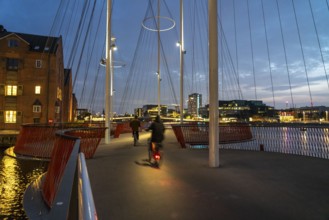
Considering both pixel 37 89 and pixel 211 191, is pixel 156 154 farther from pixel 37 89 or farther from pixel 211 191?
pixel 37 89

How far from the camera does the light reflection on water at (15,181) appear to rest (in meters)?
6.67

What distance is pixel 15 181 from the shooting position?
1005cm

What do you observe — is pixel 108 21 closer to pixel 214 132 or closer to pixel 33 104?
pixel 214 132

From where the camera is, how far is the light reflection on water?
6.67 m

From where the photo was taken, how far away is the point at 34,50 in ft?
147

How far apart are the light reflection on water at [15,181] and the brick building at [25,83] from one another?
29.2 m

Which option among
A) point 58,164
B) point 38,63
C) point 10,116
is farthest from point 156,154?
point 38,63

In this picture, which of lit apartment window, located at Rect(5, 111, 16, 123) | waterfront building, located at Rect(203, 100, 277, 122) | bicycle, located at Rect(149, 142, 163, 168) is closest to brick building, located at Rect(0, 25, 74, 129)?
lit apartment window, located at Rect(5, 111, 16, 123)

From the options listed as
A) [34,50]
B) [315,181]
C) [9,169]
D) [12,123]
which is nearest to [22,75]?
[34,50]

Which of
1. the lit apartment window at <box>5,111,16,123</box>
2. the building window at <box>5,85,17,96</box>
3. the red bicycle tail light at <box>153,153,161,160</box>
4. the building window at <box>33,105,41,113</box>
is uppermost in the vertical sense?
the building window at <box>5,85,17,96</box>

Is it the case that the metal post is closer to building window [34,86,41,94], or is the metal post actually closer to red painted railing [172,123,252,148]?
red painted railing [172,123,252,148]

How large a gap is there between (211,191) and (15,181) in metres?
7.51

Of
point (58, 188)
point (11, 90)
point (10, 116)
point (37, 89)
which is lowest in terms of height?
point (58, 188)

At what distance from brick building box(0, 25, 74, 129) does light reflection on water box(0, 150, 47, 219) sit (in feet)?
95.8
